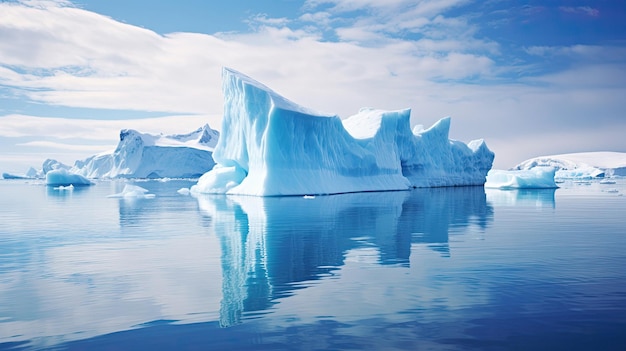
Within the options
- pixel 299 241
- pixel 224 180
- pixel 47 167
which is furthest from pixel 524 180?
pixel 47 167

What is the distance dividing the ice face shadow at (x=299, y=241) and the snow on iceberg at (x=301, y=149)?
7593 millimetres

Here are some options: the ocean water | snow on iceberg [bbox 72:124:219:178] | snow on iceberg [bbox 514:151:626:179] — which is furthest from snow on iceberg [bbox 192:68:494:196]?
snow on iceberg [bbox 514:151:626:179]

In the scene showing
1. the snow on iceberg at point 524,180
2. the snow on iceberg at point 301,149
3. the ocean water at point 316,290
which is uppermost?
the snow on iceberg at point 301,149

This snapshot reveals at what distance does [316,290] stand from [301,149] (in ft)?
61.1

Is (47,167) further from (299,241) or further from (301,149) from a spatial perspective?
(299,241)

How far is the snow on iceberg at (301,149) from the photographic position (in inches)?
891

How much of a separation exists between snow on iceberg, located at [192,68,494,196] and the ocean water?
12568 millimetres

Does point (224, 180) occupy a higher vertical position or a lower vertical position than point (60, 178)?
lower

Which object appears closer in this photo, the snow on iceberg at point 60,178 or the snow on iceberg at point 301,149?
the snow on iceberg at point 301,149

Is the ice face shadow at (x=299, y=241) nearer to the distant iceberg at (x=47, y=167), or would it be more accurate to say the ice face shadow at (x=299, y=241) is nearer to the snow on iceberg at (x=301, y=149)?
Answer: the snow on iceberg at (x=301, y=149)

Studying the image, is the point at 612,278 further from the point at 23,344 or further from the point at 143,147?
the point at 143,147

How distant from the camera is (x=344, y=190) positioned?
86.7ft

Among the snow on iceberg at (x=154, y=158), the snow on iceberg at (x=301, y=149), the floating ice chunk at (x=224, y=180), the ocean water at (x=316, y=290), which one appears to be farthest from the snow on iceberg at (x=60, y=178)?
the ocean water at (x=316, y=290)

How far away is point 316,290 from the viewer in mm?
5188
